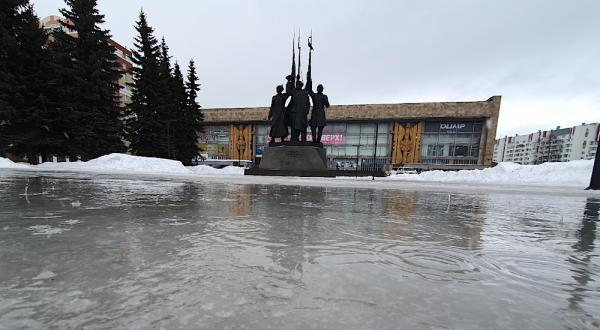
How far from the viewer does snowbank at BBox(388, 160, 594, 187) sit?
1083 centimetres

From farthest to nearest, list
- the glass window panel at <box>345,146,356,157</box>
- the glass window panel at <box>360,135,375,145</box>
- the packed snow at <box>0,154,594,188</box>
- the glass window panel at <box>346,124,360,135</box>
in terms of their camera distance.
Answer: the glass window panel at <box>346,124,360,135</box>
the glass window panel at <box>345,146,356,157</box>
the glass window panel at <box>360,135,375,145</box>
the packed snow at <box>0,154,594,188</box>

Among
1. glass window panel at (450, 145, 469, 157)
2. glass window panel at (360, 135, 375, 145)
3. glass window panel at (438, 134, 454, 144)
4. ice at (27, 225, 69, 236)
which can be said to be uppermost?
glass window panel at (438, 134, 454, 144)

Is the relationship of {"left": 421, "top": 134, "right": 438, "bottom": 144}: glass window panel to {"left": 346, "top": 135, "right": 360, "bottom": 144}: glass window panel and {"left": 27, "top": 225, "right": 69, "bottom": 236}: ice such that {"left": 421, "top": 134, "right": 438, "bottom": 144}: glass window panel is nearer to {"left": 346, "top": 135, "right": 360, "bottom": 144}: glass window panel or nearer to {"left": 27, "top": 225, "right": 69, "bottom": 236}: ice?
{"left": 346, "top": 135, "right": 360, "bottom": 144}: glass window panel

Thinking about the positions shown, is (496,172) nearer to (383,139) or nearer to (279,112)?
(279,112)

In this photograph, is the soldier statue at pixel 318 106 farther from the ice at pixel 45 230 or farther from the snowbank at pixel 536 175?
the ice at pixel 45 230

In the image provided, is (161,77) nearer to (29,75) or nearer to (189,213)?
(29,75)

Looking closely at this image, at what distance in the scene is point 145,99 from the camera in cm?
2283

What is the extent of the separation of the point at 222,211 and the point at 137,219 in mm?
1091

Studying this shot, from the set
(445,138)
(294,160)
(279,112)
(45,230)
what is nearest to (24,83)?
(279,112)

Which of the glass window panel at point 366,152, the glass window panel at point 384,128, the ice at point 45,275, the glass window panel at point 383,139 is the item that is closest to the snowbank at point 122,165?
the ice at point 45,275

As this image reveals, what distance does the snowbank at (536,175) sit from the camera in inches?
426

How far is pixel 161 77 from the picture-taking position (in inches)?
935

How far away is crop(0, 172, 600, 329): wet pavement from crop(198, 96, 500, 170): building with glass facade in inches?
1368

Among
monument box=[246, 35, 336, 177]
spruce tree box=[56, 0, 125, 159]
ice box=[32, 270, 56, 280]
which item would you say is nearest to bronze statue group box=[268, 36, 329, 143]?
monument box=[246, 35, 336, 177]
